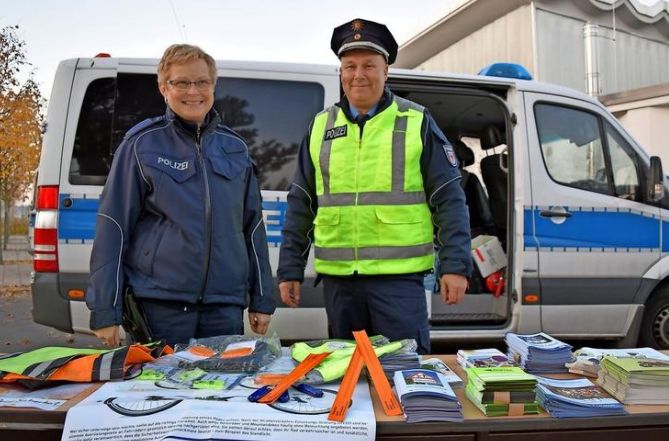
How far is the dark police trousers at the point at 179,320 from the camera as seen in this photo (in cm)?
203

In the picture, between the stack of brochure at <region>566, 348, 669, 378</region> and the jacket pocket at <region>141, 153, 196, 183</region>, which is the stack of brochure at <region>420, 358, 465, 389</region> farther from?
the jacket pocket at <region>141, 153, 196, 183</region>

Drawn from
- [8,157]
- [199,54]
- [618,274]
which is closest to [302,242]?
[199,54]

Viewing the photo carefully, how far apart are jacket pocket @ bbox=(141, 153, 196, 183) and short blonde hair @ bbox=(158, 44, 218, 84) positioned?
11.5 inches

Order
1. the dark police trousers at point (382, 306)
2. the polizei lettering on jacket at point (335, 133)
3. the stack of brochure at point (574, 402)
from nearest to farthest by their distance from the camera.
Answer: the stack of brochure at point (574, 402)
the dark police trousers at point (382, 306)
the polizei lettering on jacket at point (335, 133)

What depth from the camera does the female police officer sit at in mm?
1973

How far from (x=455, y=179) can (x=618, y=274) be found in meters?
2.53

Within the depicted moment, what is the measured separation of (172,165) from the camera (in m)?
2.03

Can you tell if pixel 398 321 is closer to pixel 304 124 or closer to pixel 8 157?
pixel 304 124

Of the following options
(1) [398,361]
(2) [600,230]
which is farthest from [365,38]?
Answer: (2) [600,230]

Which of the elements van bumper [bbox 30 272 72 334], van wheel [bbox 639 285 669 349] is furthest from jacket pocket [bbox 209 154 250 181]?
van wheel [bbox 639 285 669 349]

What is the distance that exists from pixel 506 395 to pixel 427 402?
21 centimetres

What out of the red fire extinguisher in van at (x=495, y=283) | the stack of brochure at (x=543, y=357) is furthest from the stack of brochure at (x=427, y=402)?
the red fire extinguisher in van at (x=495, y=283)

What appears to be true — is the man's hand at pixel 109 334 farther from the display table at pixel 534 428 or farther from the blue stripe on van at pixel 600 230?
the blue stripe on van at pixel 600 230

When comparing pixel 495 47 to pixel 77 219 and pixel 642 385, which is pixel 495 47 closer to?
pixel 77 219
